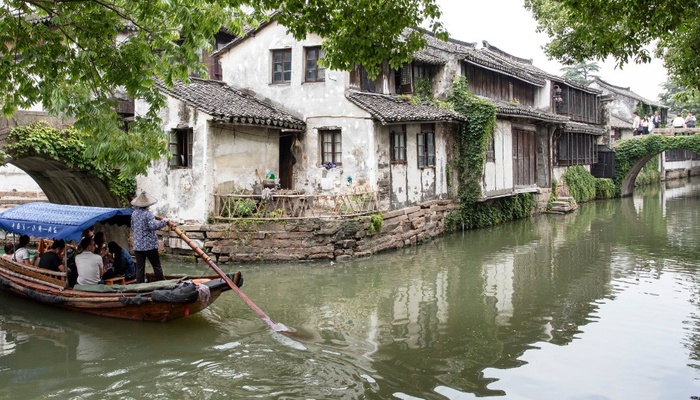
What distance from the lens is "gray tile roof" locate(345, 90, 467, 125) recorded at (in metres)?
18.5

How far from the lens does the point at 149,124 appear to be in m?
9.92

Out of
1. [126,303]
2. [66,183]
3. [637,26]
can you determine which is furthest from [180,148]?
[637,26]

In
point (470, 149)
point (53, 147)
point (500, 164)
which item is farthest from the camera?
point (500, 164)

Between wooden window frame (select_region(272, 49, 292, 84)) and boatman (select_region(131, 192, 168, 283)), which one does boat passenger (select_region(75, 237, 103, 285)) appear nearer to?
boatman (select_region(131, 192, 168, 283))

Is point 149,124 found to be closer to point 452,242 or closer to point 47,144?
point 47,144

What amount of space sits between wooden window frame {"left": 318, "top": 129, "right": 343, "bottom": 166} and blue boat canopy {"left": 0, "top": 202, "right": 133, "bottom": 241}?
26.5ft

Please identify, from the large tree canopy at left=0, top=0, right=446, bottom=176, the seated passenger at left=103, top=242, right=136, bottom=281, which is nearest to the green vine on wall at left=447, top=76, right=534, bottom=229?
the seated passenger at left=103, top=242, right=136, bottom=281

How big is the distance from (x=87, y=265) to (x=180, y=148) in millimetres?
7066

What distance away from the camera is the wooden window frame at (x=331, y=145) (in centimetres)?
1936

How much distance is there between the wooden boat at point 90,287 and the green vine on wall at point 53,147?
3.50 meters

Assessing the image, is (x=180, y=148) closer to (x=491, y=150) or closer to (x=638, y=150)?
(x=491, y=150)

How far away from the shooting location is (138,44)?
923 cm

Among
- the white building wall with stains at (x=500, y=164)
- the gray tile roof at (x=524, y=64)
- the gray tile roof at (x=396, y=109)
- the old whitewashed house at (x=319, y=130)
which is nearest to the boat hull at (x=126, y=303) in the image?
the old whitewashed house at (x=319, y=130)

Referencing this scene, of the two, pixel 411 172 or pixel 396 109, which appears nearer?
pixel 396 109
